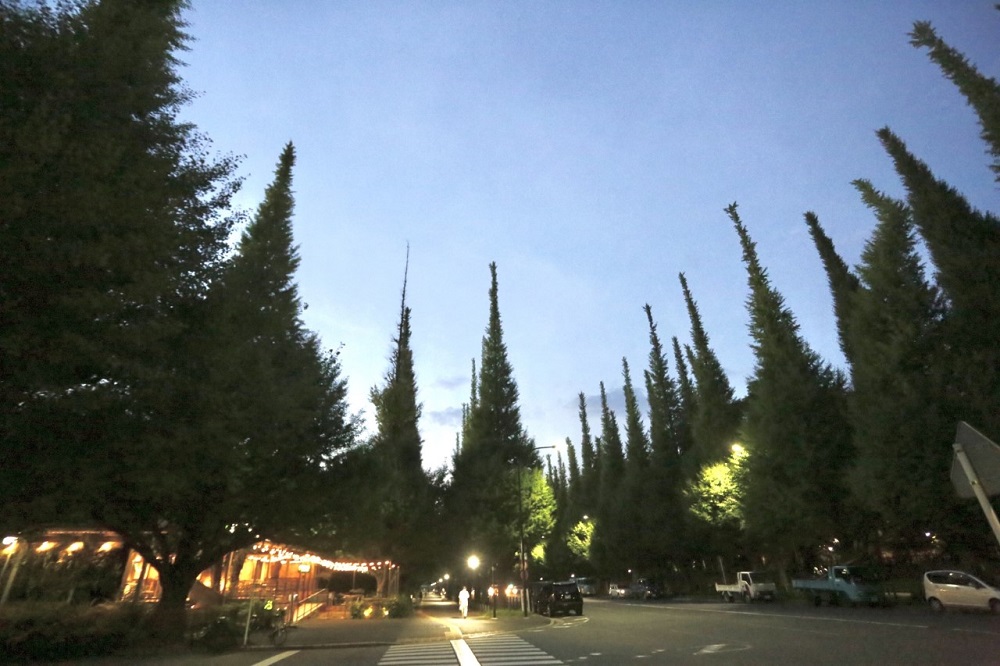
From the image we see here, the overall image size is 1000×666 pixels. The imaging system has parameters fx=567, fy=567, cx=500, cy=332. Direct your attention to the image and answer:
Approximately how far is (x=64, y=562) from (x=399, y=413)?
61.5 ft

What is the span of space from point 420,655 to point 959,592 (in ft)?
62.4

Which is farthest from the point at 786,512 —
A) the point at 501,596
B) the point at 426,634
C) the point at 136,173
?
the point at 136,173

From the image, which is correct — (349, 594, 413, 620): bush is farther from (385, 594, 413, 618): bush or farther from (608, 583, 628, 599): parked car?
(608, 583, 628, 599): parked car

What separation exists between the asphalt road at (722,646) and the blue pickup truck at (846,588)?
6.43m

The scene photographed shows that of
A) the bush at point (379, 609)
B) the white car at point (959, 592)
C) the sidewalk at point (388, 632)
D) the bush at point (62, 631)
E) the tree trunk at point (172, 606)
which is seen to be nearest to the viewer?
the bush at point (62, 631)

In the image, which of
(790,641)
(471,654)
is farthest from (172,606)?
(790,641)

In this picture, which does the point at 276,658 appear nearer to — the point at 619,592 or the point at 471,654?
the point at 471,654

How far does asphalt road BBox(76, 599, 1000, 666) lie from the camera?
35.5 feet

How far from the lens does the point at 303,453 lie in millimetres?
19625

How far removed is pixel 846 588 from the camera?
2558 centimetres

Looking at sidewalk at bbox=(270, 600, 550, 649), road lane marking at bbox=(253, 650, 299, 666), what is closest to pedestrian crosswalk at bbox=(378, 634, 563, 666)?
sidewalk at bbox=(270, 600, 550, 649)

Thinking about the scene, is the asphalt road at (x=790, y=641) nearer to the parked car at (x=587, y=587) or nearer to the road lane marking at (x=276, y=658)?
the road lane marking at (x=276, y=658)

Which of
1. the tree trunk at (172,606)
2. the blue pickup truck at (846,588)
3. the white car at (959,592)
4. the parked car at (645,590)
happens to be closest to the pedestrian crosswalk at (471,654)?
the tree trunk at (172,606)

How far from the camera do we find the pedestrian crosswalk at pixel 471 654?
Answer: 1289cm
